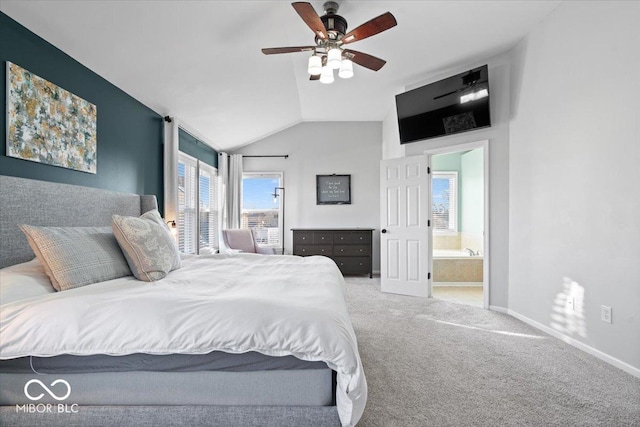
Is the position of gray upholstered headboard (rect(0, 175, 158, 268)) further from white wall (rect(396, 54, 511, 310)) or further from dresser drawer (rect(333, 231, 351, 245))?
white wall (rect(396, 54, 511, 310))

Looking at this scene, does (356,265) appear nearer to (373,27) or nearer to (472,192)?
(472,192)

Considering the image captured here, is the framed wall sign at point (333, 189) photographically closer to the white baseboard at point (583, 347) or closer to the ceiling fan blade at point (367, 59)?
the ceiling fan blade at point (367, 59)

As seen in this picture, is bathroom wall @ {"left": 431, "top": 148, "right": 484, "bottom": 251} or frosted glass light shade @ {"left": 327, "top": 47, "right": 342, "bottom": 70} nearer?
frosted glass light shade @ {"left": 327, "top": 47, "right": 342, "bottom": 70}

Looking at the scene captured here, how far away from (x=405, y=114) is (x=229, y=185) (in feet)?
11.4

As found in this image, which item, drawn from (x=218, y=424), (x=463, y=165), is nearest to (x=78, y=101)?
(x=218, y=424)

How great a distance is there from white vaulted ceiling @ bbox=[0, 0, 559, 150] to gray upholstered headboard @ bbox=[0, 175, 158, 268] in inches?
41.9

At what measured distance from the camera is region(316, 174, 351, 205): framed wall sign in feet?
20.1

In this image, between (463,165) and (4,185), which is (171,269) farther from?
(463,165)

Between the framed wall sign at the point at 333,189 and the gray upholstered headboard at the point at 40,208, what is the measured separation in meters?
3.83

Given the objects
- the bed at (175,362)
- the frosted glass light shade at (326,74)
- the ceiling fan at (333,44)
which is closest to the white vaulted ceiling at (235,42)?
the ceiling fan at (333,44)

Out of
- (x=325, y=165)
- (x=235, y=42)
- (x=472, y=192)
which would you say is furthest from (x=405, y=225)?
(x=235, y=42)

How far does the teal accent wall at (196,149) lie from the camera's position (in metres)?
4.59

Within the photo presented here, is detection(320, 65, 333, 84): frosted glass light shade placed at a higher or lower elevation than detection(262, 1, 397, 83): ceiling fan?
lower

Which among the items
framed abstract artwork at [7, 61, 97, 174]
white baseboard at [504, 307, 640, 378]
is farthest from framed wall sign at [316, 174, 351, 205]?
framed abstract artwork at [7, 61, 97, 174]
